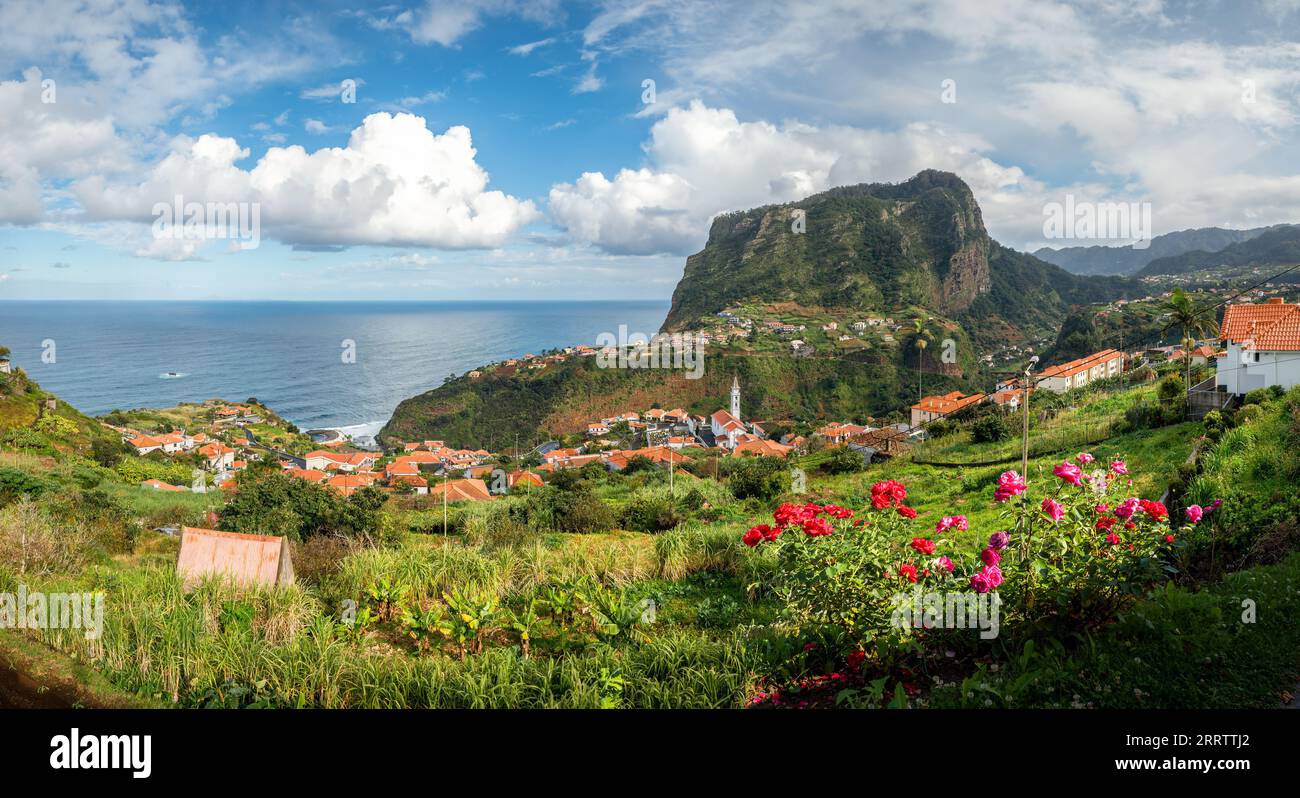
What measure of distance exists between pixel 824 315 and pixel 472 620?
304 ft

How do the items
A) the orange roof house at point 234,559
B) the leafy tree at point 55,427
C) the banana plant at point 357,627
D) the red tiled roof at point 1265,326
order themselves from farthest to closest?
the leafy tree at point 55,427 → the red tiled roof at point 1265,326 → the orange roof house at point 234,559 → the banana plant at point 357,627

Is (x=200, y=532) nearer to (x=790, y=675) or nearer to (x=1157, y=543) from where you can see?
(x=790, y=675)

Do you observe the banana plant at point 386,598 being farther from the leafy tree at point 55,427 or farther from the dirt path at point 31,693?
the leafy tree at point 55,427

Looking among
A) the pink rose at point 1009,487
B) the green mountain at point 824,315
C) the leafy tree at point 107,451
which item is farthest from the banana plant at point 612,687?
the green mountain at point 824,315

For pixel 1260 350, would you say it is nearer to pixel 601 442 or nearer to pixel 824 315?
pixel 601 442

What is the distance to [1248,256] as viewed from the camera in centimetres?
14200

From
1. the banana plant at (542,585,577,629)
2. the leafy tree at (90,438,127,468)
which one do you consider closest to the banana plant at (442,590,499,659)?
the banana plant at (542,585,577,629)

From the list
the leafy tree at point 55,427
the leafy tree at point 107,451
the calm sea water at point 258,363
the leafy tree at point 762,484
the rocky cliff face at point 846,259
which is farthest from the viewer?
the rocky cliff face at point 846,259

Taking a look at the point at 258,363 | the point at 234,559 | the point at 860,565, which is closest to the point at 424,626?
the point at 234,559

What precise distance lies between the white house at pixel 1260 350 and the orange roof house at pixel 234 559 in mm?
18085

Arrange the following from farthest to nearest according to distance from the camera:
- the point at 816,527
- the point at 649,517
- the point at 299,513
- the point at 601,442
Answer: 1. the point at 601,442
2. the point at 649,517
3. the point at 299,513
4. the point at 816,527

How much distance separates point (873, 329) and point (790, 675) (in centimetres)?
8564

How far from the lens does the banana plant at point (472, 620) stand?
5.16 metres

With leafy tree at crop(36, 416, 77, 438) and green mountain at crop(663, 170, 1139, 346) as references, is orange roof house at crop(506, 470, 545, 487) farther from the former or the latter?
green mountain at crop(663, 170, 1139, 346)
